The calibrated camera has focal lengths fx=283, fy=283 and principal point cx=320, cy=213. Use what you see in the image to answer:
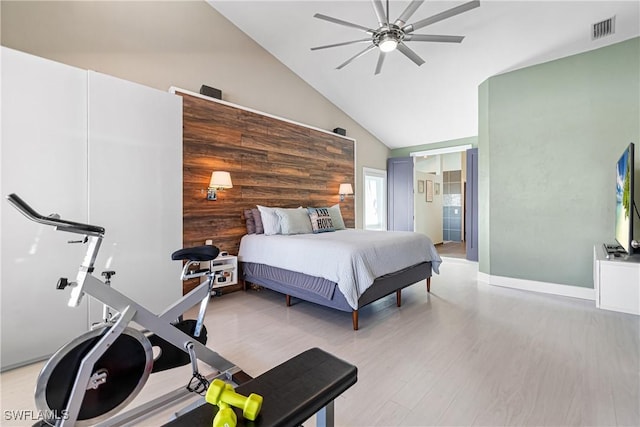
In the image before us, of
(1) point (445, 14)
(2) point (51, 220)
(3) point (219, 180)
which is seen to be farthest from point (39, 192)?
(1) point (445, 14)

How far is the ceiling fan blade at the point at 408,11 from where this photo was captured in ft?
7.41

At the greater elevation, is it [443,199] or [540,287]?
[443,199]

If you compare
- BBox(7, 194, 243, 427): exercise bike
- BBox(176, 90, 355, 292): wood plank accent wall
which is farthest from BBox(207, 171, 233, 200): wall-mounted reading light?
BBox(7, 194, 243, 427): exercise bike

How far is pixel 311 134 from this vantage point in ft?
16.4

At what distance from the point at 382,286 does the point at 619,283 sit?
211 centimetres

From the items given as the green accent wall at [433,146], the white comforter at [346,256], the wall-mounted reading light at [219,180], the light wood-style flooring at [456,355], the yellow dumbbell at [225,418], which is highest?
the green accent wall at [433,146]

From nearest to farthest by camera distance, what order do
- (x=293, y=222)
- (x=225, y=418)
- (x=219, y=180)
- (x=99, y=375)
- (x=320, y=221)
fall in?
(x=225, y=418) → (x=99, y=375) → (x=219, y=180) → (x=293, y=222) → (x=320, y=221)

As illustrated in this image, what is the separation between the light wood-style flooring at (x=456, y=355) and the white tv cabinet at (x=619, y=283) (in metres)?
0.23

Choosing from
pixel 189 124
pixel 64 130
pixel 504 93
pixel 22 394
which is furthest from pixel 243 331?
pixel 504 93

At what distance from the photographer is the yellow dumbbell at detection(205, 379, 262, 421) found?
83 centimetres

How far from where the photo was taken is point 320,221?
159 inches

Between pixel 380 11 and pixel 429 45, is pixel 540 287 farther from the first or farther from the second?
pixel 380 11

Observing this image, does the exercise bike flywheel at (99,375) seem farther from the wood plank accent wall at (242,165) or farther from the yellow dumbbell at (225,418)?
the wood plank accent wall at (242,165)

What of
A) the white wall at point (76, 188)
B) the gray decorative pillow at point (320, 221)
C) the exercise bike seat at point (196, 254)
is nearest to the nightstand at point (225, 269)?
the white wall at point (76, 188)
